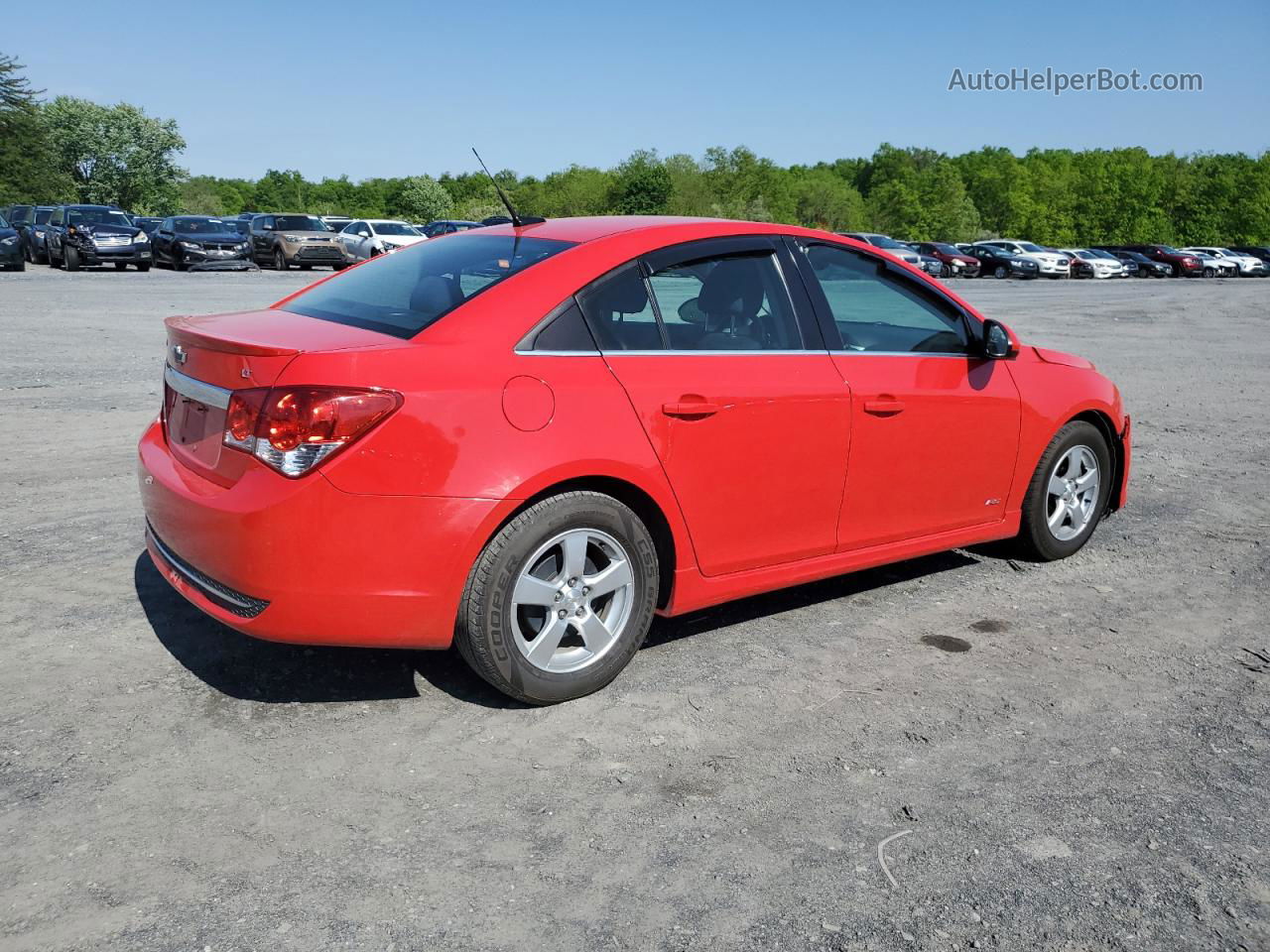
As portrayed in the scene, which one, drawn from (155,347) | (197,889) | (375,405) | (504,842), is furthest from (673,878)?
(155,347)

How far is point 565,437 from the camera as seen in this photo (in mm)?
3703

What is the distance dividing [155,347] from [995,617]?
37.0ft

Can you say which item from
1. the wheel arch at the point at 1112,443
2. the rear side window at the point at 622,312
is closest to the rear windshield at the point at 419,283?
the rear side window at the point at 622,312

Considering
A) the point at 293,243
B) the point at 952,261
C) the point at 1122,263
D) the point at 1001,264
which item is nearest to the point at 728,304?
the point at 293,243

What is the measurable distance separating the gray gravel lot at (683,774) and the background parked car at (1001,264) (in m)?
49.5

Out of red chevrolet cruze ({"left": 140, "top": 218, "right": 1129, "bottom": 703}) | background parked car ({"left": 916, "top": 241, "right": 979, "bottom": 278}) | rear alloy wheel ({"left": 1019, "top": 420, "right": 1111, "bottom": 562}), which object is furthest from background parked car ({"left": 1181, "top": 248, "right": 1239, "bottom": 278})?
red chevrolet cruze ({"left": 140, "top": 218, "right": 1129, "bottom": 703})

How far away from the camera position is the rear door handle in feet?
13.1

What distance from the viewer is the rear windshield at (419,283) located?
3.91 m

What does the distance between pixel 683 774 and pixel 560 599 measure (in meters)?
0.74

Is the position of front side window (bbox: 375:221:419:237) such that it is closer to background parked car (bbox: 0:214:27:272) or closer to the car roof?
background parked car (bbox: 0:214:27:272)

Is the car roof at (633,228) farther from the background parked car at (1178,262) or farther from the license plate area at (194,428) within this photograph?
the background parked car at (1178,262)

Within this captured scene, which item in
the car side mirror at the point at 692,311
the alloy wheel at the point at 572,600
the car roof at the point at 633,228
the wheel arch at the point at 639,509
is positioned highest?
the car roof at the point at 633,228

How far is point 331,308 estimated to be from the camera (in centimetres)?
427

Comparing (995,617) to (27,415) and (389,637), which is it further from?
(27,415)
